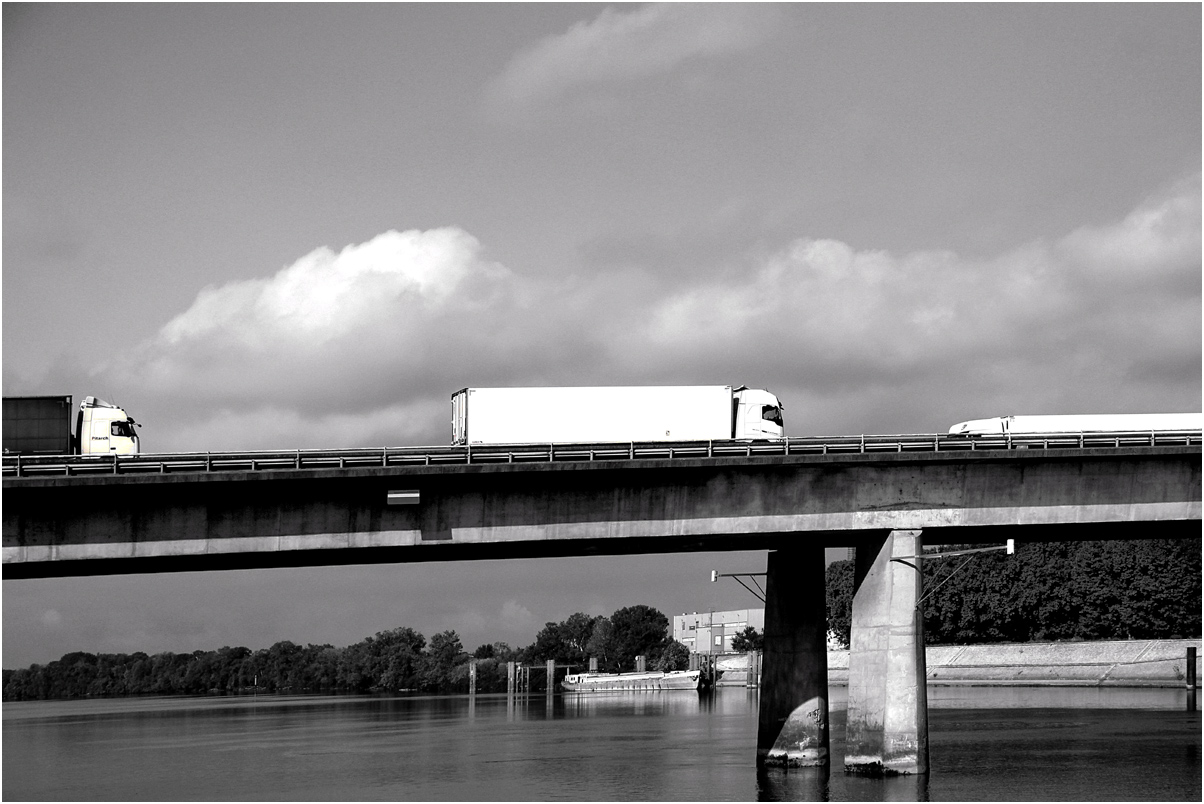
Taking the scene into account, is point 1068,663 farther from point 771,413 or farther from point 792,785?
point 792,785

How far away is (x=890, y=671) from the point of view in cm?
4847

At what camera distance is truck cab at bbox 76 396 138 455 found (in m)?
55.5

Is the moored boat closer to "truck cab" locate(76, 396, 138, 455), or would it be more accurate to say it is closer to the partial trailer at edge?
"truck cab" locate(76, 396, 138, 455)

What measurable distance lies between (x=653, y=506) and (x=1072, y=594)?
99.4m

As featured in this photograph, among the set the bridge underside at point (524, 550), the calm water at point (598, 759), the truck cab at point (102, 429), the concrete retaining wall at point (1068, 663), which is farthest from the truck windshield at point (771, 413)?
the concrete retaining wall at point (1068, 663)

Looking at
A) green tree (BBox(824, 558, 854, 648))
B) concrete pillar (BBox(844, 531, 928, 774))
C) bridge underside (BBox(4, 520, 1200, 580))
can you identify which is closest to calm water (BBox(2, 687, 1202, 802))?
concrete pillar (BBox(844, 531, 928, 774))

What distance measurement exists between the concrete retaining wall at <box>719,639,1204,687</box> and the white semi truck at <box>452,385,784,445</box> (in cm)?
6993

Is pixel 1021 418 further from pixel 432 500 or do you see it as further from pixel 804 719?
pixel 432 500

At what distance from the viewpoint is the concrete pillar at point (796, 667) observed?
174 ft

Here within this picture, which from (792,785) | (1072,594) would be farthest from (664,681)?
(792,785)

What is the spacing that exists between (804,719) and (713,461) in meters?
11.5

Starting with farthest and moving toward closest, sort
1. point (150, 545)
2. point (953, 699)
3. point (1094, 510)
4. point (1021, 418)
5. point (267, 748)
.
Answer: point (953, 699) → point (267, 748) → point (1021, 418) → point (1094, 510) → point (150, 545)

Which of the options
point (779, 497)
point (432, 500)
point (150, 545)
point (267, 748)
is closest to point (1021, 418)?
point (779, 497)

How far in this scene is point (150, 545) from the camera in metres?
47.4
